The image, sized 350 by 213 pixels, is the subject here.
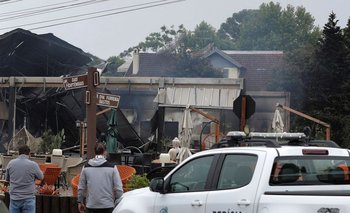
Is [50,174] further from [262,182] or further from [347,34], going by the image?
[347,34]

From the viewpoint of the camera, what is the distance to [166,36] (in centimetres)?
8812

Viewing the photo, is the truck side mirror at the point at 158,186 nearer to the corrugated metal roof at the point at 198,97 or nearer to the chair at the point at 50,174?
the chair at the point at 50,174

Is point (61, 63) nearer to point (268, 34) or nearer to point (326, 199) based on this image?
point (326, 199)

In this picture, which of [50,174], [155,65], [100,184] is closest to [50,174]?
[50,174]

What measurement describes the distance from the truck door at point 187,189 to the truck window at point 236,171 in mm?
216

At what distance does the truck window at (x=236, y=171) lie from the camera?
7066 mm

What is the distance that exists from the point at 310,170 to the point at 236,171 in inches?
30.4

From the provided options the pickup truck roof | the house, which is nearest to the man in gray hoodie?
the pickup truck roof

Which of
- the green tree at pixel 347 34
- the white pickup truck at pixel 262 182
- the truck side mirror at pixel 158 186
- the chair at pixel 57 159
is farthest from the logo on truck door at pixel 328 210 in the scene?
the green tree at pixel 347 34

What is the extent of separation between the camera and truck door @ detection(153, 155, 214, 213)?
7523mm

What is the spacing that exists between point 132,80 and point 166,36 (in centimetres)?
6373

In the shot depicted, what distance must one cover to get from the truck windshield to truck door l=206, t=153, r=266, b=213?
20cm

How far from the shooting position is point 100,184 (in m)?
8.81

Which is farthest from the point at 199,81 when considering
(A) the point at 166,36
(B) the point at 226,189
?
(A) the point at 166,36
